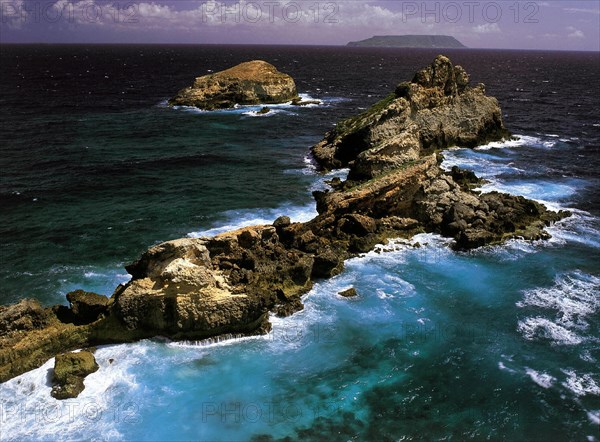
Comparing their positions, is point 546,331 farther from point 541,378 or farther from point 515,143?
point 515,143

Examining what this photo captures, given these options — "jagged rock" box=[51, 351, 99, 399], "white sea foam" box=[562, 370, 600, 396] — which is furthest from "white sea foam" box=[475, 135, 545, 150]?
"jagged rock" box=[51, 351, 99, 399]

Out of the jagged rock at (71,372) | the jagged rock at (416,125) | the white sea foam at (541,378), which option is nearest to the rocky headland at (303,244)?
the jagged rock at (416,125)

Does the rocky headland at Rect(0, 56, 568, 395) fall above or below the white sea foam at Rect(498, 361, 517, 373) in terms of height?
above

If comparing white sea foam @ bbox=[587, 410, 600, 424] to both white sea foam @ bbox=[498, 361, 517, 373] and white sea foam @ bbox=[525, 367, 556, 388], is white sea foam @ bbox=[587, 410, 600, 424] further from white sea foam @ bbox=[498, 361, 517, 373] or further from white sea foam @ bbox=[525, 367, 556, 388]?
white sea foam @ bbox=[498, 361, 517, 373]

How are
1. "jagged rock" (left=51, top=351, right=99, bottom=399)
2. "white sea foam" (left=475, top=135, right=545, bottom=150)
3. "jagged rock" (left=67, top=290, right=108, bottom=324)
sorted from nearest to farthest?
"jagged rock" (left=51, top=351, right=99, bottom=399) < "jagged rock" (left=67, top=290, right=108, bottom=324) < "white sea foam" (left=475, top=135, right=545, bottom=150)

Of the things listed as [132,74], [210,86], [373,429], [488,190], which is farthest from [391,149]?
[132,74]

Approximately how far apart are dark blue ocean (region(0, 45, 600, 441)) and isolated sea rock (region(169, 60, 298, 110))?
43.5 metres

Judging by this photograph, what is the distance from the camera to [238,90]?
113 meters

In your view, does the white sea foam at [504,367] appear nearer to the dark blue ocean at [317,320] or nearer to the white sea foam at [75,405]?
the dark blue ocean at [317,320]

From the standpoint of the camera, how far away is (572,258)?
38781mm

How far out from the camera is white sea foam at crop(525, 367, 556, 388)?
2570 centimetres

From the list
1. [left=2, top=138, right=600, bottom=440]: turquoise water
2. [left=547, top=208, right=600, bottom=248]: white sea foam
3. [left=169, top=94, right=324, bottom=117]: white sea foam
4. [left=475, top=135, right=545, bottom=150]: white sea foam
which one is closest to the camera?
[left=2, top=138, right=600, bottom=440]: turquoise water

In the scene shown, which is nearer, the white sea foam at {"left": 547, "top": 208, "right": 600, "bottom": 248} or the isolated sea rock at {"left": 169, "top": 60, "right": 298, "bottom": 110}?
the white sea foam at {"left": 547, "top": 208, "right": 600, "bottom": 248}

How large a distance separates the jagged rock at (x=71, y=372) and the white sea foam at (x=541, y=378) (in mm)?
23011
